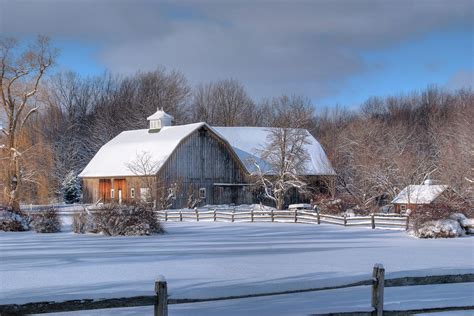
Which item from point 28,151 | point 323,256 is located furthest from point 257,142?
point 323,256

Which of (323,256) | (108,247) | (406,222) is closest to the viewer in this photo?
(323,256)

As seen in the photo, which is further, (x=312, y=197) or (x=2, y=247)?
(x=312, y=197)

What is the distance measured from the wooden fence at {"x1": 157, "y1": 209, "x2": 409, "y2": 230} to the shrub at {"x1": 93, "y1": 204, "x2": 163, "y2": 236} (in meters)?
11.3

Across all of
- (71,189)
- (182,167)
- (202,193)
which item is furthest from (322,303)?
(71,189)

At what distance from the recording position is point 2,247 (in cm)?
2180

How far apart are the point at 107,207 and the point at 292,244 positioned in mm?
9220

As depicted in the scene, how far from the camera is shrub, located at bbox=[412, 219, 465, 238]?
27.2 meters

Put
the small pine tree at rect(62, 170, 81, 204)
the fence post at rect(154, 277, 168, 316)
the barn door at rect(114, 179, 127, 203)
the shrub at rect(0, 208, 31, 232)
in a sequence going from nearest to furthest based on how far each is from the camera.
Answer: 1. the fence post at rect(154, 277, 168, 316)
2. the shrub at rect(0, 208, 31, 232)
3. the barn door at rect(114, 179, 127, 203)
4. the small pine tree at rect(62, 170, 81, 204)

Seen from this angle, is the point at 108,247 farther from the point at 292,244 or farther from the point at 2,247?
the point at 292,244

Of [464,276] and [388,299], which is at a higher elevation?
[464,276]

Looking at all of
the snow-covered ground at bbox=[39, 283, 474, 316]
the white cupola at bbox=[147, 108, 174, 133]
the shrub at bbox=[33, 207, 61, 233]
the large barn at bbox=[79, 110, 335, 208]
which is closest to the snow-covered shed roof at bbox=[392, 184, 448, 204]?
the large barn at bbox=[79, 110, 335, 208]

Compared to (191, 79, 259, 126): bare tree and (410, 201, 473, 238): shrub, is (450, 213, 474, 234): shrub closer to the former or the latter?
(410, 201, 473, 238): shrub

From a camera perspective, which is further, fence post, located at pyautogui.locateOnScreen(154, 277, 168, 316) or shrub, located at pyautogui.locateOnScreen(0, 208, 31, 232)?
shrub, located at pyautogui.locateOnScreen(0, 208, 31, 232)

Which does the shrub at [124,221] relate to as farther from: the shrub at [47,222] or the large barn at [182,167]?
the large barn at [182,167]
